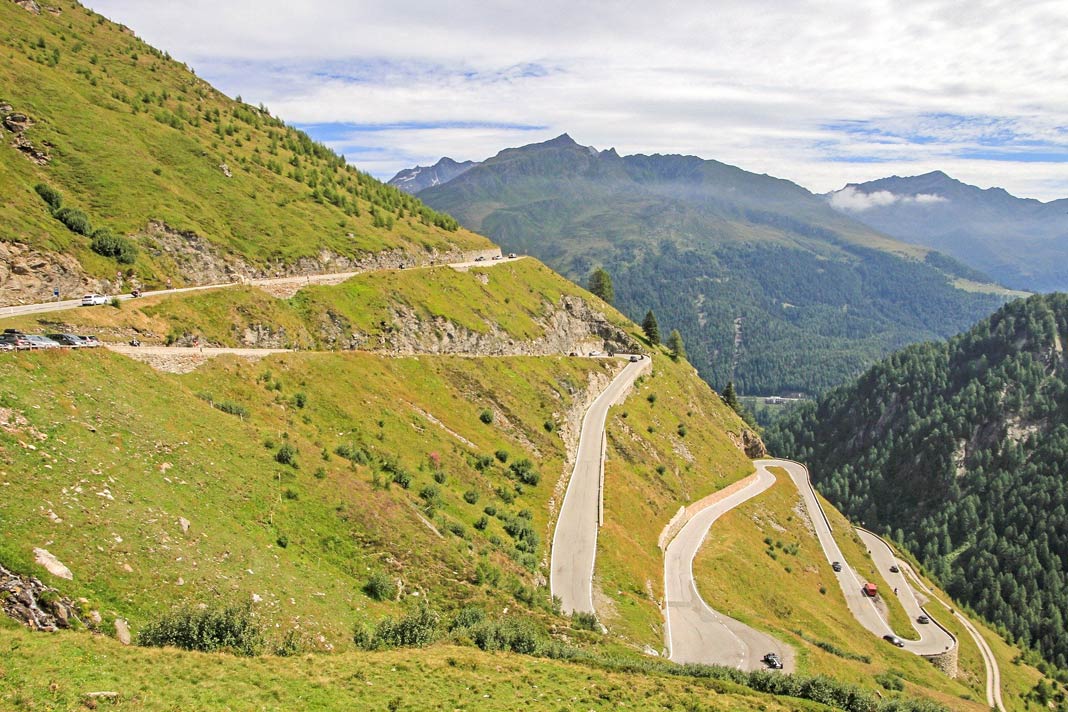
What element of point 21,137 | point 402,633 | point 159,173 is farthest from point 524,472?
point 21,137

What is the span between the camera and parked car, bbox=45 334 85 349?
35219 millimetres

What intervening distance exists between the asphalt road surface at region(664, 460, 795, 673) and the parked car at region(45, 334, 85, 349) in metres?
44.8

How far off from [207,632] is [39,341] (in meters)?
21.1

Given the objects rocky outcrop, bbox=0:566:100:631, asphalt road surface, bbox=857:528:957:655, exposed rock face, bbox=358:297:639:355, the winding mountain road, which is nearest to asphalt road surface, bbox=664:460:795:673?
the winding mountain road

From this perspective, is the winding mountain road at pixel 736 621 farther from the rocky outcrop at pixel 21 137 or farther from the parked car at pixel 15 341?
the rocky outcrop at pixel 21 137

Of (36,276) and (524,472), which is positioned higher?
(36,276)

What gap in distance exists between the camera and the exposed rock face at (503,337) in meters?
Answer: 73.8

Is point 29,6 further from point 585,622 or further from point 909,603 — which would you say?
point 909,603

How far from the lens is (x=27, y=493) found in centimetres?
2436

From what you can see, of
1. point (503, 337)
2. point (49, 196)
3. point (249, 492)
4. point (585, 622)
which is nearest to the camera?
point (249, 492)

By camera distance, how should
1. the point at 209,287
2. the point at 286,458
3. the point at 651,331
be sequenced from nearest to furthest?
the point at 286,458
the point at 209,287
the point at 651,331

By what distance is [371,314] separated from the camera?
7250 centimetres

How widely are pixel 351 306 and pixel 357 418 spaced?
24.5m

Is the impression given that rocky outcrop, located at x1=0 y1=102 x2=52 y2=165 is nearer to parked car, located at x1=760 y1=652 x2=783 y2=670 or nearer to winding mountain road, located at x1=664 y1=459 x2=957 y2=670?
winding mountain road, located at x1=664 y1=459 x2=957 y2=670
